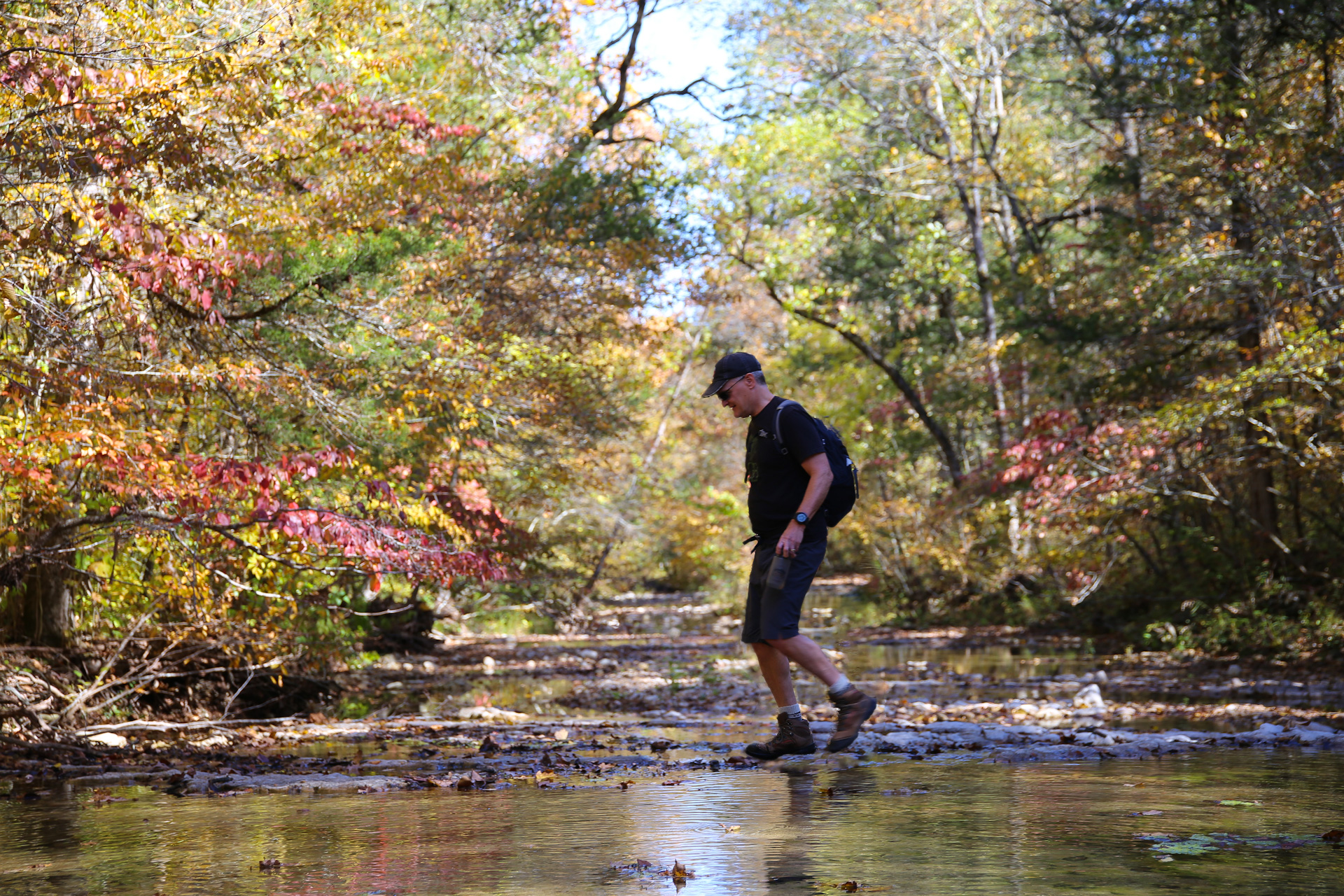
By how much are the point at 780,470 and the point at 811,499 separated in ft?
1.09

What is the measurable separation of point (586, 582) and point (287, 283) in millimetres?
16779

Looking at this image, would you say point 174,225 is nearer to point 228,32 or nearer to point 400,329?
point 228,32

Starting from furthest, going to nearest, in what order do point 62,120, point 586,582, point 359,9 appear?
1. point 586,582
2. point 359,9
3. point 62,120

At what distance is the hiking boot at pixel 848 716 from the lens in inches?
269

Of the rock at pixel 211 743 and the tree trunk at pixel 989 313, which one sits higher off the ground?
the tree trunk at pixel 989 313

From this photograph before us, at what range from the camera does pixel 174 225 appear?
9547 mm

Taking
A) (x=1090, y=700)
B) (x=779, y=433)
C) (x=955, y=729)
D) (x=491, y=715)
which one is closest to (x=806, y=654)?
(x=779, y=433)

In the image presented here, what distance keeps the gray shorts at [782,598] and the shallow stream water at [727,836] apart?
2.40 feet

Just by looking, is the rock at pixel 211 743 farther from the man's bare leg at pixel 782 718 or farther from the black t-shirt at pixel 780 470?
the black t-shirt at pixel 780 470

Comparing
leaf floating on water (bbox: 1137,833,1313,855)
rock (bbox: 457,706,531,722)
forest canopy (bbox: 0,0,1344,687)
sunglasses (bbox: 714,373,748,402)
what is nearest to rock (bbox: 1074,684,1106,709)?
forest canopy (bbox: 0,0,1344,687)

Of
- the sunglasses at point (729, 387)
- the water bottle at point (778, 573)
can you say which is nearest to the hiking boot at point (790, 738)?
the water bottle at point (778, 573)

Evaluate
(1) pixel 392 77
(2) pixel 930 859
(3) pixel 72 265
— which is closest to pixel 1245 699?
(2) pixel 930 859

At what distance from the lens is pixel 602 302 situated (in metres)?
18.4

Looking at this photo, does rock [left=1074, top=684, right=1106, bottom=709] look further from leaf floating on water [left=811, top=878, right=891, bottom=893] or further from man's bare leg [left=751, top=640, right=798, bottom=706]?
leaf floating on water [left=811, top=878, right=891, bottom=893]
